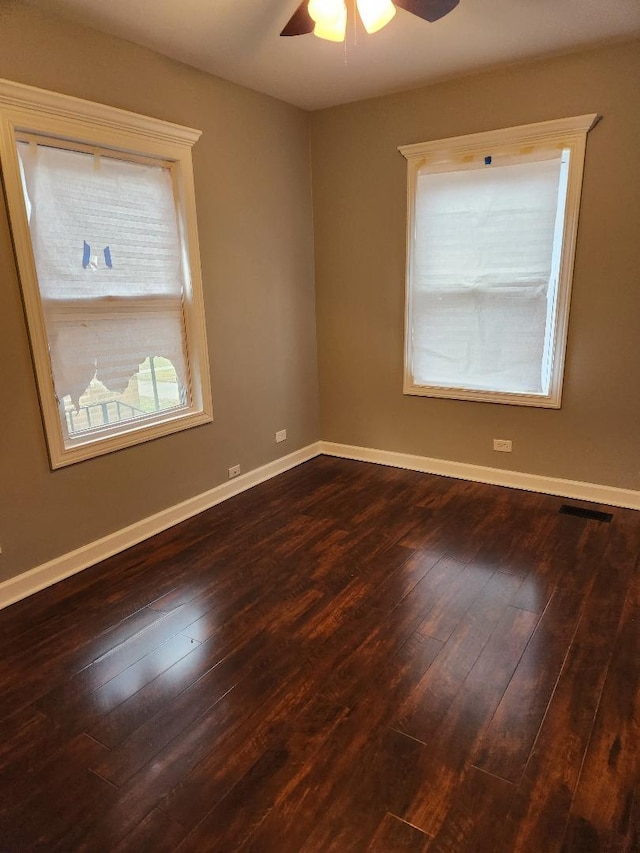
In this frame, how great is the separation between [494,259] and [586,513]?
A: 71.5 inches

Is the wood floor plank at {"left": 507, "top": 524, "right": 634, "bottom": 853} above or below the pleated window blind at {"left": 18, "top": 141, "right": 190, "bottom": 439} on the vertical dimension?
below

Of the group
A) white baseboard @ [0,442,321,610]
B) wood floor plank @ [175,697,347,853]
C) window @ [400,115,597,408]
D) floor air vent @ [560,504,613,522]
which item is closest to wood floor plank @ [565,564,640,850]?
wood floor plank @ [175,697,347,853]

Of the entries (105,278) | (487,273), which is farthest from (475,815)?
(487,273)

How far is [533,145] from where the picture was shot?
327 cm

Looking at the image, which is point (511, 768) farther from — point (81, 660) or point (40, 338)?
point (40, 338)

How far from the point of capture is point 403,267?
3.95 metres

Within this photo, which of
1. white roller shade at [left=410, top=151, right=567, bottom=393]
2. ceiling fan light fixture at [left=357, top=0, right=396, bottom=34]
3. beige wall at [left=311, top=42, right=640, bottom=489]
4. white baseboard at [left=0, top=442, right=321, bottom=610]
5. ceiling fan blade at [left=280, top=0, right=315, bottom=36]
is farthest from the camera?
white roller shade at [left=410, top=151, right=567, bottom=393]

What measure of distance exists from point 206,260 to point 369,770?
2.92m

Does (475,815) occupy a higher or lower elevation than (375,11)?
lower

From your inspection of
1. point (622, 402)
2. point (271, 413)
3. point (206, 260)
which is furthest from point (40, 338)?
point (622, 402)

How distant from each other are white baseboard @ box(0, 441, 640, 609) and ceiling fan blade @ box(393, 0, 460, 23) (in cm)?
280

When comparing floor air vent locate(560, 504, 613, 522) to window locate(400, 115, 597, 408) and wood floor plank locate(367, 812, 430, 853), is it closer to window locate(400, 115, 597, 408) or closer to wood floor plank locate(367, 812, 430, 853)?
window locate(400, 115, 597, 408)

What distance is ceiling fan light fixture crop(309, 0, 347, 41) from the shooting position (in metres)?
2.09

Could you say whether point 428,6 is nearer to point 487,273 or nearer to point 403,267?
point 487,273
